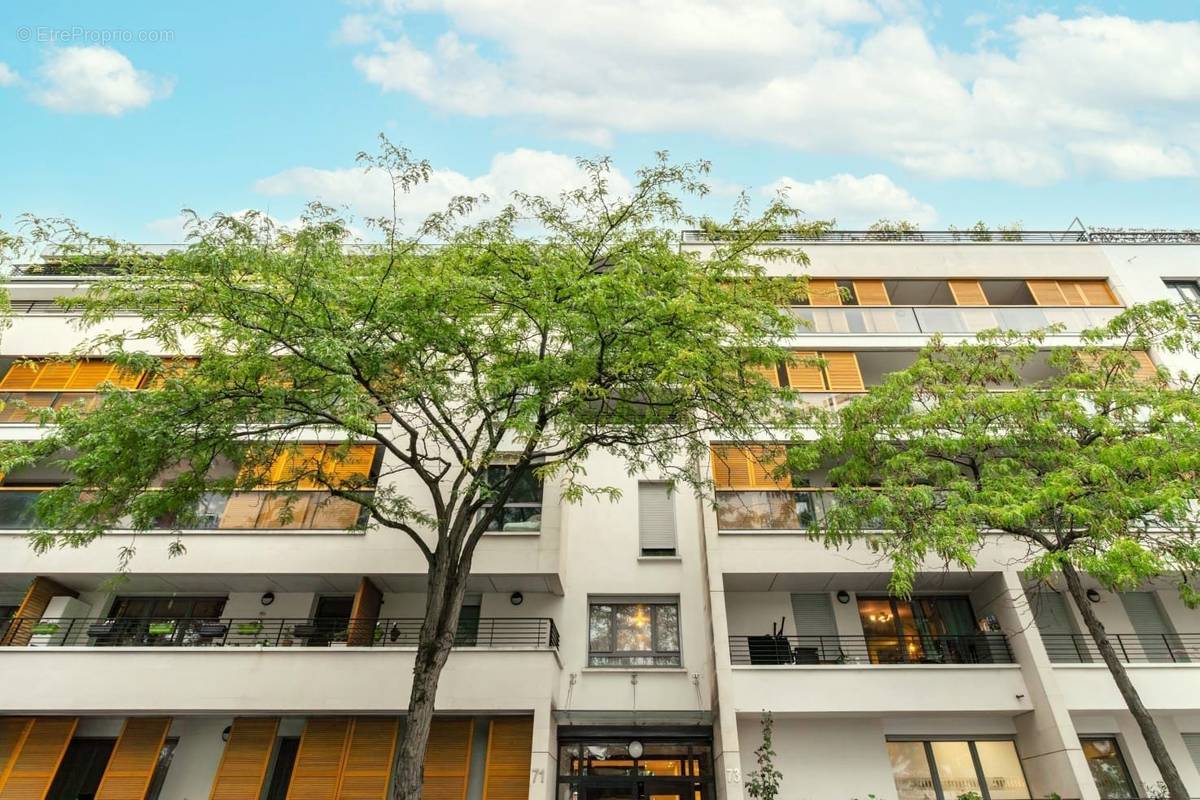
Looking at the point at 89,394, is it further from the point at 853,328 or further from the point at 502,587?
the point at 853,328

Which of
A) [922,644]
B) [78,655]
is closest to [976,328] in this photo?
[922,644]

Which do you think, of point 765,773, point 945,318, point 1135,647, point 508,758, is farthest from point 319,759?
point 945,318

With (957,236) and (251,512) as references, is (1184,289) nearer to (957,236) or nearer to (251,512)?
(957,236)

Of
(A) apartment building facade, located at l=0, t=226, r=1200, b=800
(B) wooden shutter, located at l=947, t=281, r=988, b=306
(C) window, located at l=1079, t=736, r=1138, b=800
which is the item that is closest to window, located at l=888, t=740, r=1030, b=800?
(A) apartment building facade, located at l=0, t=226, r=1200, b=800

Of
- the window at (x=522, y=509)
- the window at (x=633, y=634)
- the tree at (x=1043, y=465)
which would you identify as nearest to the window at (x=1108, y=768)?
the tree at (x=1043, y=465)

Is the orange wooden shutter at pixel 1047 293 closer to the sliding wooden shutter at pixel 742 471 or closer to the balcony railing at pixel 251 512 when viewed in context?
the sliding wooden shutter at pixel 742 471

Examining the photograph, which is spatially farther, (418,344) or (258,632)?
(258,632)

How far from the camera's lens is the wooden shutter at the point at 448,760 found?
1188 centimetres

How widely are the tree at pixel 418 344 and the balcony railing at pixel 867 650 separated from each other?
557 centimetres

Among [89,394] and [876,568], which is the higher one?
[89,394]

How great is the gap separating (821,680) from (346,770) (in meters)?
9.80

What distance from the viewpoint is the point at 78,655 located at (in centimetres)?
1240

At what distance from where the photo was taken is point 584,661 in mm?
13555

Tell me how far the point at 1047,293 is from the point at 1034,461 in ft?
34.0
